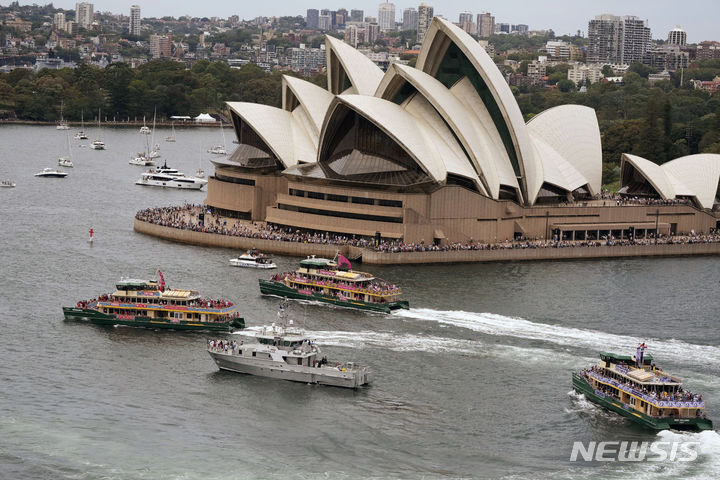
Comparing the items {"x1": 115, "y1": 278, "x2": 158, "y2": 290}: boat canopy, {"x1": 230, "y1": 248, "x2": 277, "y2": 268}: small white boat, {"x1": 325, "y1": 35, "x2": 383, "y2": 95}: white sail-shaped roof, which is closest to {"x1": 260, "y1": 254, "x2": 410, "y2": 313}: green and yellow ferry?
{"x1": 230, "y1": 248, "x2": 277, "y2": 268}: small white boat

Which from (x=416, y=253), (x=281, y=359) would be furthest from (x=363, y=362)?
(x=416, y=253)

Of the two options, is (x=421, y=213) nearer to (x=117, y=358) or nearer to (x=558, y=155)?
(x=558, y=155)

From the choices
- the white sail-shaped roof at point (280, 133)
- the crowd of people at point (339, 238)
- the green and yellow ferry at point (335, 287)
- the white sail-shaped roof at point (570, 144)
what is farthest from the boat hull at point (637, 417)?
the white sail-shaped roof at point (280, 133)

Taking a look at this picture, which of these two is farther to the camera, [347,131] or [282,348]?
[347,131]

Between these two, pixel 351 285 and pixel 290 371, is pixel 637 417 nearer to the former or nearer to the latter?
pixel 290 371

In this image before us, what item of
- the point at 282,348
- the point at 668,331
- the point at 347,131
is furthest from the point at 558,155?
the point at 282,348

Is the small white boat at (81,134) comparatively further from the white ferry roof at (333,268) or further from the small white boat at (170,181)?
the white ferry roof at (333,268)
